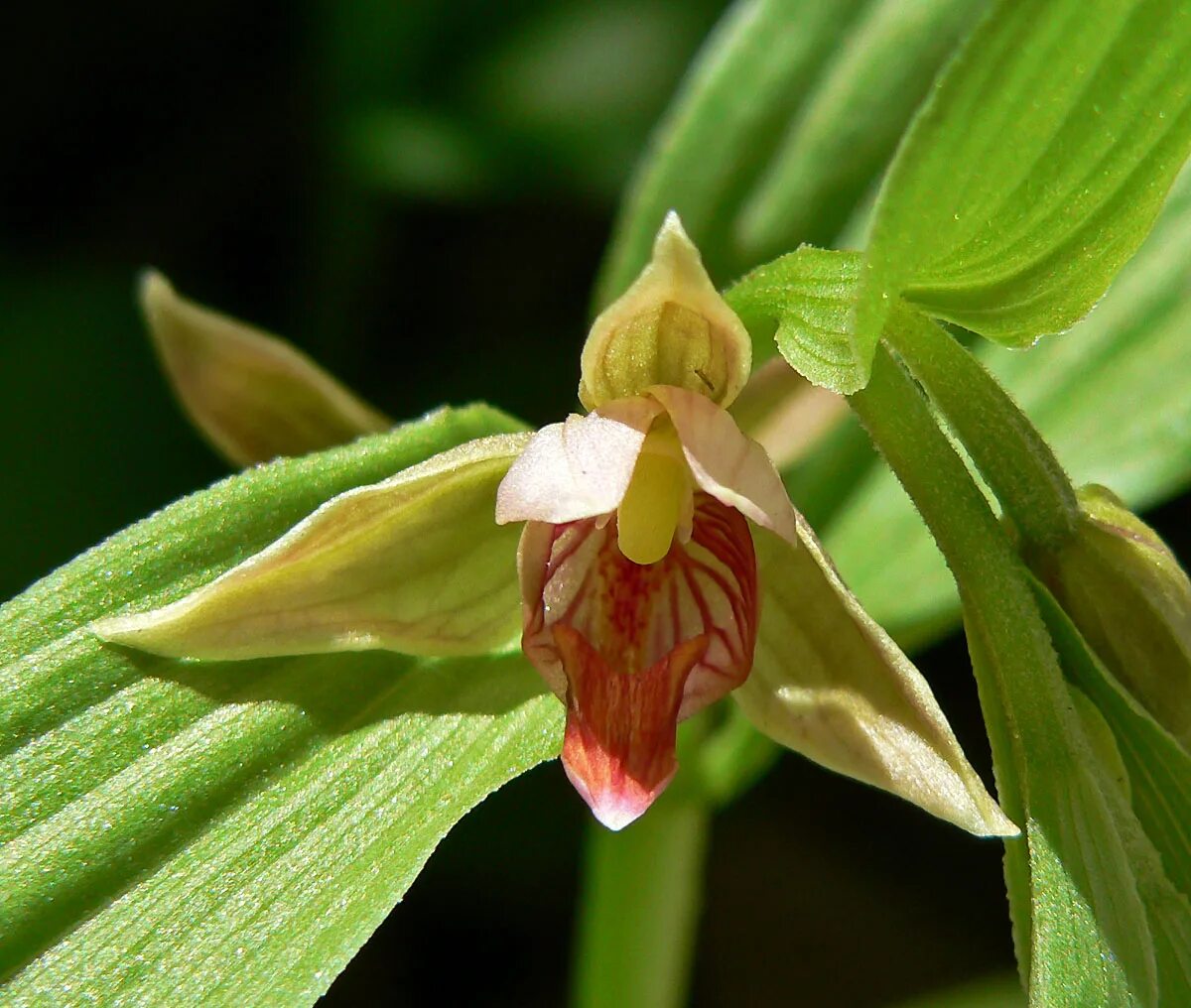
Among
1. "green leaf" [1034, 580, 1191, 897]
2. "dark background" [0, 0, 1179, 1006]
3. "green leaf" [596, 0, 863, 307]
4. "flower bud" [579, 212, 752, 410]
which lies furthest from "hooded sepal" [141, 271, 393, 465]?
"dark background" [0, 0, 1179, 1006]

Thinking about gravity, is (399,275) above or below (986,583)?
above

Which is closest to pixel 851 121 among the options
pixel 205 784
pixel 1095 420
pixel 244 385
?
pixel 1095 420

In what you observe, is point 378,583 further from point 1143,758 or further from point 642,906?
point 642,906

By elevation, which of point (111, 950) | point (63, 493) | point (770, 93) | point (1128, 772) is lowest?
point (1128, 772)

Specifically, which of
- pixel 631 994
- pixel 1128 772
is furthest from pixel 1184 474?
pixel 631 994

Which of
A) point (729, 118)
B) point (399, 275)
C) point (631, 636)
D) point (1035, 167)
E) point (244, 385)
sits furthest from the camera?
point (399, 275)

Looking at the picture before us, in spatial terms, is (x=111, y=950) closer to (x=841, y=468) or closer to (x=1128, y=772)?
(x=1128, y=772)
